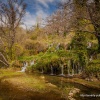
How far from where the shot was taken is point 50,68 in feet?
54.7

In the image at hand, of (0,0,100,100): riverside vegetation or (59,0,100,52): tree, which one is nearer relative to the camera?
(0,0,100,100): riverside vegetation

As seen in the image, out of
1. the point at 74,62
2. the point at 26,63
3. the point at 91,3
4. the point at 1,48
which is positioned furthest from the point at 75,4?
the point at 1,48

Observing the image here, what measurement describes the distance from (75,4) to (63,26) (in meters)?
1.85

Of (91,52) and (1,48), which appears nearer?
(91,52)

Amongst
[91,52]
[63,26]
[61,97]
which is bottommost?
[61,97]

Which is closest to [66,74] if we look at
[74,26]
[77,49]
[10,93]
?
[77,49]

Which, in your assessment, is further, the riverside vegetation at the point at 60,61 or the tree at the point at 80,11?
the tree at the point at 80,11

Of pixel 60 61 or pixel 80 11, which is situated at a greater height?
pixel 80 11

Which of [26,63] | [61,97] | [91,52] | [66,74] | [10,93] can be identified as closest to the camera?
[61,97]

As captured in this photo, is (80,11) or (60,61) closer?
(80,11)

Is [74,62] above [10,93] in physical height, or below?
above

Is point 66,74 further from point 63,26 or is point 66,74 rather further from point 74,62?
point 63,26

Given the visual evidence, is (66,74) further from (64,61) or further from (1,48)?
(1,48)

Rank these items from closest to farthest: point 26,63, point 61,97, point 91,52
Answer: point 61,97 → point 91,52 → point 26,63
